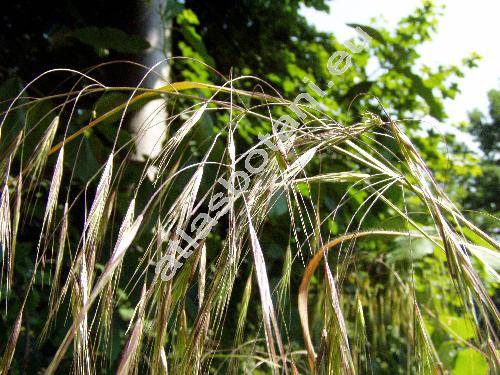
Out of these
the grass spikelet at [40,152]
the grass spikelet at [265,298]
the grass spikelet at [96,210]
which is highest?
the grass spikelet at [40,152]

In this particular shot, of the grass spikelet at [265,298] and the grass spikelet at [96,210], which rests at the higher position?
the grass spikelet at [96,210]

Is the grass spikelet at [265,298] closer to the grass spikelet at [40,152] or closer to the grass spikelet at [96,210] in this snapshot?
the grass spikelet at [96,210]

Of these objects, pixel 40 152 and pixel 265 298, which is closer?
pixel 265 298

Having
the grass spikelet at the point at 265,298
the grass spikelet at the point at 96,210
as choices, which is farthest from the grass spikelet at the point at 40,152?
the grass spikelet at the point at 265,298

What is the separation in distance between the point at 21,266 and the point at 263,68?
128 cm

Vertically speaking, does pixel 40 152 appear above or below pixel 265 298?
above

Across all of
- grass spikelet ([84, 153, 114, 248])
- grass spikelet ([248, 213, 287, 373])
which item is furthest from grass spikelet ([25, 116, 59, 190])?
grass spikelet ([248, 213, 287, 373])

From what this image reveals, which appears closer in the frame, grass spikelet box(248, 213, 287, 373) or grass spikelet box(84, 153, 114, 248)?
grass spikelet box(248, 213, 287, 373)

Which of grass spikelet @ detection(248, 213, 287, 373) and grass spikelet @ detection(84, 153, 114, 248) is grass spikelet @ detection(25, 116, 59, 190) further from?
grass spikelet @ detection(248, 213, 287, 373)

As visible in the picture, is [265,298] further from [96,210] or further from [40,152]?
[40,152]

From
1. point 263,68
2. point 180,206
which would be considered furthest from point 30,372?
point 263,68

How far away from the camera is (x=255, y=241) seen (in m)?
0.33

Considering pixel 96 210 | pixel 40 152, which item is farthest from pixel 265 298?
pixel 40 152

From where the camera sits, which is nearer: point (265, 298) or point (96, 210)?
point (265, 298)
